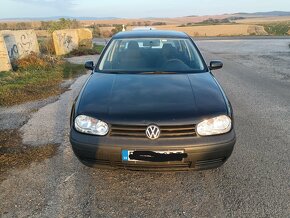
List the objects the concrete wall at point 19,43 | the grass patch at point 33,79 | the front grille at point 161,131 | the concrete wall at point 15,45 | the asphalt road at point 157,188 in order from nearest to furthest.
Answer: the asphalt road at point 157,188
the front grille at point 161,131
the grass patch at point 33,79
the concrete wall at point 15,45
the concrete wall at point 19,43

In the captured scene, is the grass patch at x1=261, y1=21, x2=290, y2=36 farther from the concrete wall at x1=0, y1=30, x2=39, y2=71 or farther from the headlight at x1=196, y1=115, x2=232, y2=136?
the headlight at x1=196, y1=115, x2=232, y2=136

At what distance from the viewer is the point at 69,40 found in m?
19.7

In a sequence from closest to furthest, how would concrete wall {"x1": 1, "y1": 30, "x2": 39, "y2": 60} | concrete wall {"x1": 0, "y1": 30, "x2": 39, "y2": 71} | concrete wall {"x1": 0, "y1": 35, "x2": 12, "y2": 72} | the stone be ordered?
concrete wall {"x1": 0, "y1": 35, "x2": 12, "y2": 72} → concrete wall {"x1": 0, "y1": 30, "x2": 39, "y2": 71} → concrete wall {"x1": 1, "y1": 30, "x2": 39, "y2": 60} → the stone

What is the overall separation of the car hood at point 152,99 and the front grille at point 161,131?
51 mm

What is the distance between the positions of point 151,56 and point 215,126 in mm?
1882

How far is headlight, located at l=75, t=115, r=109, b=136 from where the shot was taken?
117 inches

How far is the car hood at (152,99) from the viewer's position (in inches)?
116

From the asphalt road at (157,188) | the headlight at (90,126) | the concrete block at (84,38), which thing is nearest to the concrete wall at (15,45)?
the concrete block at (84,38)

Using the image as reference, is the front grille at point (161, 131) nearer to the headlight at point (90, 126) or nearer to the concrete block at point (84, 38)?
the headlight at point (90, 126)

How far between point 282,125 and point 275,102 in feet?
5.35

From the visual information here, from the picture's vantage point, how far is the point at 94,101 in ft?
10.7

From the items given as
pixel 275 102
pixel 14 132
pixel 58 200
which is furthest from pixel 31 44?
pixel 58 200

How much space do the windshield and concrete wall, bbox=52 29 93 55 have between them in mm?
13980

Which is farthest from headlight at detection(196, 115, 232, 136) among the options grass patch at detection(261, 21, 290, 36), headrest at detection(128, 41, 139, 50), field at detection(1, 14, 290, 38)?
grass patch at detection(261, 21, 290, 36)
